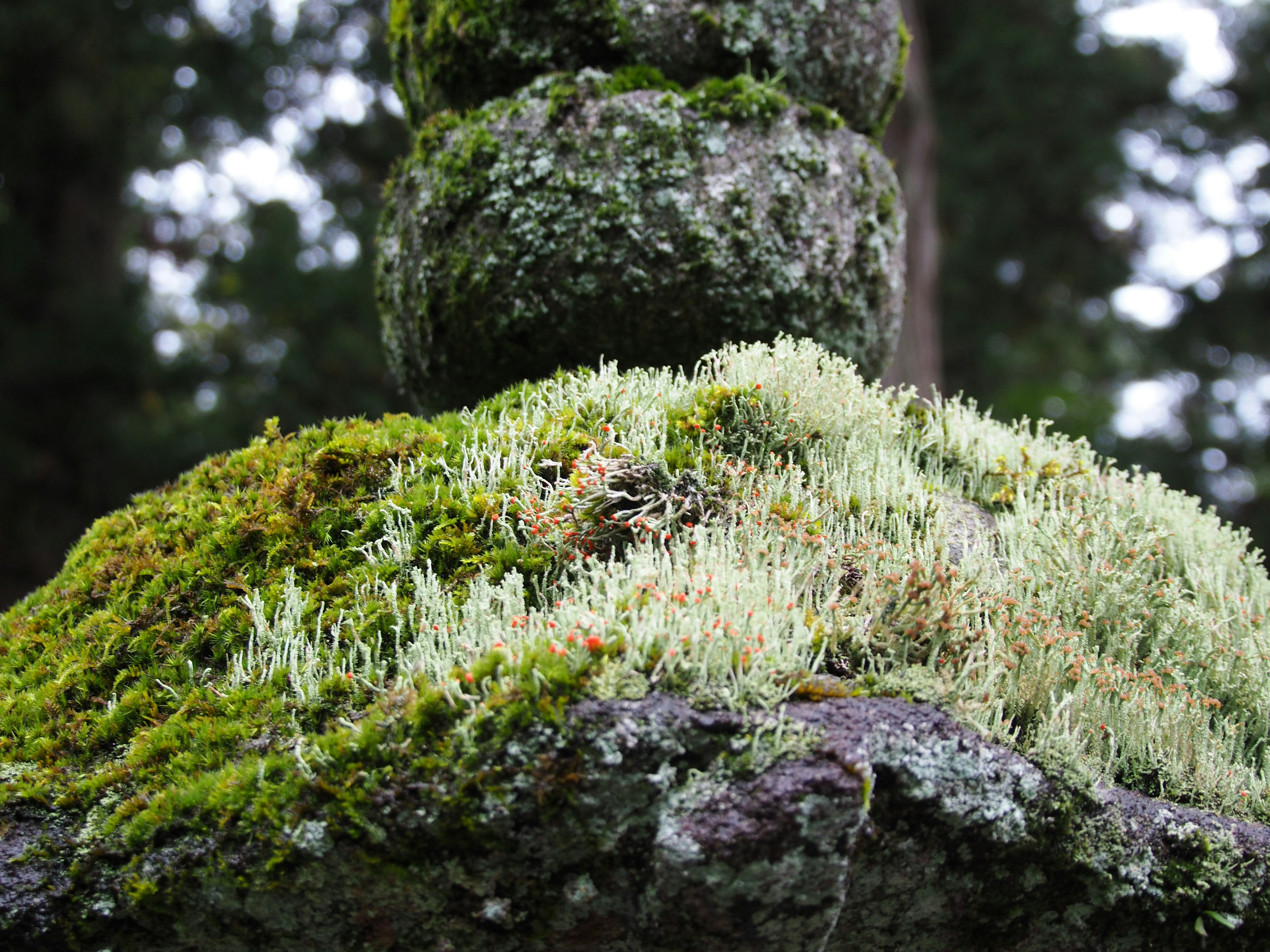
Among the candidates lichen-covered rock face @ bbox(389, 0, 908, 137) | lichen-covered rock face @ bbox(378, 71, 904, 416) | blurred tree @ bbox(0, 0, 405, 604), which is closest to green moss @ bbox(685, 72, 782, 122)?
lichen-covered rock face @ bbox(378, 71, 904, 416)

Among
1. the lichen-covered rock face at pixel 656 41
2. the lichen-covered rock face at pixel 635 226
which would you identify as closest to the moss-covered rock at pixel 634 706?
the lichen-covered rock face at pixel 635 226

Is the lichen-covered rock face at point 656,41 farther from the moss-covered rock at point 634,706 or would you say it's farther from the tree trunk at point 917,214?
the tree trunk at point 917,214

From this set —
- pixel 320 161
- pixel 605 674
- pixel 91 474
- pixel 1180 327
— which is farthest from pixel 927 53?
pixel 605 674

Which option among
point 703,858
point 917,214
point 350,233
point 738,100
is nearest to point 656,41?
point 738,100

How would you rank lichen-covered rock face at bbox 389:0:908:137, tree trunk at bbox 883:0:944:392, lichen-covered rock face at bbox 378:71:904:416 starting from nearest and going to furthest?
lichen-covered rock face at bbox 378:71:904:416 < lichen-covered rock face at bbox 389:0:908:137 < tree trunk at bbox 883:0:944:392

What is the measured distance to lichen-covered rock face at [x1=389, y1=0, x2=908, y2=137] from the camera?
458 centimetres

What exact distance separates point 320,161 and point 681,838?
13746mm

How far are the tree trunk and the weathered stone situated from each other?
6790 millimetres

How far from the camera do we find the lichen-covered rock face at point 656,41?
4582mm

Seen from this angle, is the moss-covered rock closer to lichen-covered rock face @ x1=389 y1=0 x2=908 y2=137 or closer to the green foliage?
lichen-covered rock face @ x1=389 y1=0 x2=908 y2=137

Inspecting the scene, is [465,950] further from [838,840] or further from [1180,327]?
[1180,327]

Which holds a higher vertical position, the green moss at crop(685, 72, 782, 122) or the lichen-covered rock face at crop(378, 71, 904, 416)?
the green moss at crop(685, 72, 782, 122)

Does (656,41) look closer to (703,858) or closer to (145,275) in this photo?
(703,858)

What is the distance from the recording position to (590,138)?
4402 millimetres
